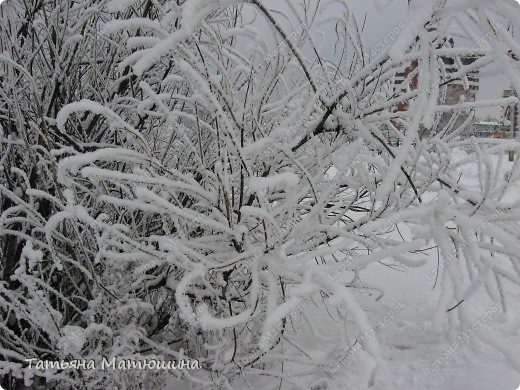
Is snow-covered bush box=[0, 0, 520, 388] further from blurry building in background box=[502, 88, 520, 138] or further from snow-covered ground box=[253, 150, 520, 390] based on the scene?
snow-covered ground box=[253, 150, 520, 390]

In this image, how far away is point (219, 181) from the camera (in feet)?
5.84

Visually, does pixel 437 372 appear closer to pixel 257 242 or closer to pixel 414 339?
pixel 414 339

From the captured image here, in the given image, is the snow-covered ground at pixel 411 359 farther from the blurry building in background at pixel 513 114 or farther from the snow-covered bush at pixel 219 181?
the blurry building in background at pixel 513 114

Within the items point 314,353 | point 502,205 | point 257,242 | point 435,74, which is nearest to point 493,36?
point 435,74

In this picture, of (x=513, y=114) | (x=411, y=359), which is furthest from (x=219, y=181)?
(x=513, y=114)

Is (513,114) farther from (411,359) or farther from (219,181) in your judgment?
(219,181)

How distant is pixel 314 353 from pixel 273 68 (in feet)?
6.82

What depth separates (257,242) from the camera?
1964mm

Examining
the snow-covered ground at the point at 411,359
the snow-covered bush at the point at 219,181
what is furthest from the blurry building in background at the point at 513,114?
the snow-covered ground at the point at 411,359

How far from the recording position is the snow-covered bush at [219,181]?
1249mm

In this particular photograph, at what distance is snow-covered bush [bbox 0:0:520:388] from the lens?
4.10 feet

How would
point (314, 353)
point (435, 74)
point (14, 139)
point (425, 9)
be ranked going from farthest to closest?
point (314, 353) < point (14, 139) < point (435, 74) < point (425, 9)

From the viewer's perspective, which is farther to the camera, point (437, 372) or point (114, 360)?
point (437, 372)

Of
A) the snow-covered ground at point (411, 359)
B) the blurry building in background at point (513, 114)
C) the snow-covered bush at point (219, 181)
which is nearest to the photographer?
the snow-covered bush at point (219, 181)
